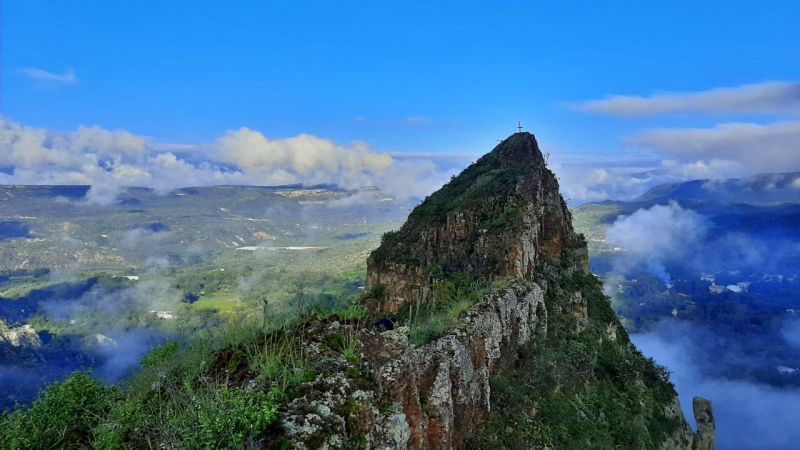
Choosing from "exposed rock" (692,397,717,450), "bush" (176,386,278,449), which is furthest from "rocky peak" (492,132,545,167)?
"bush" (176,386,278,449)

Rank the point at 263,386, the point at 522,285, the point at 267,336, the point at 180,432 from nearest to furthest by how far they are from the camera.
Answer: the point at 180,432
the point at 263,386
the point at 267,336
the point at 522,285

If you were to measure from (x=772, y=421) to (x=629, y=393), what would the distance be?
211m

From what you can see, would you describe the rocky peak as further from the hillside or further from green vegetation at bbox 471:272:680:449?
the hillside

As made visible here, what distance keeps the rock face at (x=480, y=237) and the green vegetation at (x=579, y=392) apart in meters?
4.88

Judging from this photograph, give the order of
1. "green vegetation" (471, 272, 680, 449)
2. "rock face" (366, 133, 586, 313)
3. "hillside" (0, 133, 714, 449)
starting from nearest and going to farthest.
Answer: "hillside" (0, 133, 714, 449), "green vegetation" (471, 272, 680, 449), "rock face" (366, 133, 586, 313)

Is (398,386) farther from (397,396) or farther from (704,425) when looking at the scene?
(704,425)

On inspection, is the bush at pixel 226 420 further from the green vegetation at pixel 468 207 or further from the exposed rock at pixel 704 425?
the exposed rock at pixel 704 425

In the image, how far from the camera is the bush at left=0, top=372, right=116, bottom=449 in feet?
35.1

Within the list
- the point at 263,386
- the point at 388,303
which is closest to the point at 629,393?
the point at 388,303

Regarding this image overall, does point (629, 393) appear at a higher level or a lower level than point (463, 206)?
lower

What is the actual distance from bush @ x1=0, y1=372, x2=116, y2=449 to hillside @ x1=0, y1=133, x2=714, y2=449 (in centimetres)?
4

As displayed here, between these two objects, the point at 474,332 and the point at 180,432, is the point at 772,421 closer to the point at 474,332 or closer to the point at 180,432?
the point at 474,332

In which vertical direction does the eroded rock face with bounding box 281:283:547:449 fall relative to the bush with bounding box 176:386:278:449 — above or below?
below

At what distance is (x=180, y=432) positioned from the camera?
771 centimetres
